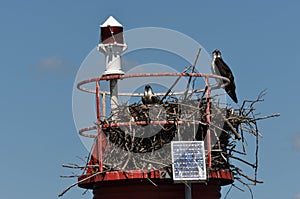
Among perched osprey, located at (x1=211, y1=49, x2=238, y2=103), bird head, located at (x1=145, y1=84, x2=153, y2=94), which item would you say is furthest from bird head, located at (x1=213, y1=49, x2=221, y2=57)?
bird head, located at (x1=145, y1=84, x2=153, y2=94)

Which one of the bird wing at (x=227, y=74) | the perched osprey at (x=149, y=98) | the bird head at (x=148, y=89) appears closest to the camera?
the perched osprey at (x=149, y=98)

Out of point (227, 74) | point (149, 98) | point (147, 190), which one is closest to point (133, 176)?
point (147, 190)

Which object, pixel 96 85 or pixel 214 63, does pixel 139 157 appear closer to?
pixel 96 85

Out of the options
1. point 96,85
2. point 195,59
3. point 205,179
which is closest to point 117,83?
point 96,85

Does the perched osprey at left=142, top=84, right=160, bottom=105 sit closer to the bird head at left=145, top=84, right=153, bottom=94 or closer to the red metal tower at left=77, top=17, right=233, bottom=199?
the bird head at left=145, top=84, right=153, bottom=94

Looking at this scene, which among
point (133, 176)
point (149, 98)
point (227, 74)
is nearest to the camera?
point (133, 176)

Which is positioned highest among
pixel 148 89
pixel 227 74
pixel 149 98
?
pixel 227 74

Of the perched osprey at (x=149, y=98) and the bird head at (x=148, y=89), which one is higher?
the bird head at (x=148, y=89)

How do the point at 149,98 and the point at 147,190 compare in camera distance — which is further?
the point at 149,98

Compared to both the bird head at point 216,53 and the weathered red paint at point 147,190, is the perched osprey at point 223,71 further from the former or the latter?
the weathered red paint at point 147,190

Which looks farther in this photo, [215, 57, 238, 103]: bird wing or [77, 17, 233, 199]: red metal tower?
[215, 57, 238, 103]: bird wing

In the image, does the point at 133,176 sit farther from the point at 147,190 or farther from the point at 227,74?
the point at 227,74

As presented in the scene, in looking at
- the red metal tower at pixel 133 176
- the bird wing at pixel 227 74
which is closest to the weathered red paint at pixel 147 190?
the red metal tower at pixel 133 176

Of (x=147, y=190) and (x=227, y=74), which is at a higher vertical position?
(x=227, y=74)
